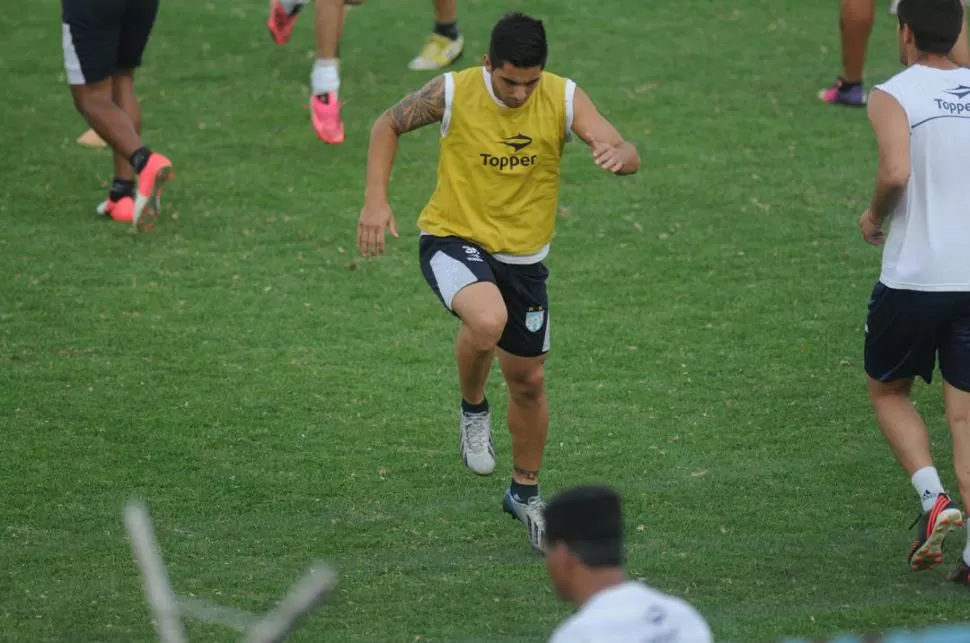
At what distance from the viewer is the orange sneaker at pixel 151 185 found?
859 cm

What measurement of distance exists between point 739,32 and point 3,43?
20.1 ft

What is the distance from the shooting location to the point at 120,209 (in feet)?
30.3

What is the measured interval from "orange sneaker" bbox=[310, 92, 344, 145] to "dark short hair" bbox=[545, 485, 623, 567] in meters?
7.07

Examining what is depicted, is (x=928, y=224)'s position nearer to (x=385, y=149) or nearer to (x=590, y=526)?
(x=385, y=149)

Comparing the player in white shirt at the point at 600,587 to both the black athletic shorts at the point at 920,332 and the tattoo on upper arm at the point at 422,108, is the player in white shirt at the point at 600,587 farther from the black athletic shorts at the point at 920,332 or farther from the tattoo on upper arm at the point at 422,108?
the tattoo on upper arm at the point at 422,108

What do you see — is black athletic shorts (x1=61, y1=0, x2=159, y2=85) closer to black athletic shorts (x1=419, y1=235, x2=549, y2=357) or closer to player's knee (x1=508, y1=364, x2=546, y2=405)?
black athletic shorts (x1=419, y1=235, x2=549, y2=357)

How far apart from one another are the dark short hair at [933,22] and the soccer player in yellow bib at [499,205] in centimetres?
110

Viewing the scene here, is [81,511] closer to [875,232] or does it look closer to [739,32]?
[875,232]

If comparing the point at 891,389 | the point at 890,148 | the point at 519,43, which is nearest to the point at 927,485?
the point at 891,389

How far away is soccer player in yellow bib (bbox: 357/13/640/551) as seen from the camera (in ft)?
18.1

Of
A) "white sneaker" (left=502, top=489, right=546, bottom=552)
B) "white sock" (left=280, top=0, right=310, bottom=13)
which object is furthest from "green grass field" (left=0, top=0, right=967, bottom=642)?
"white sock" (left=280, top=0, right=310, bottom=13)

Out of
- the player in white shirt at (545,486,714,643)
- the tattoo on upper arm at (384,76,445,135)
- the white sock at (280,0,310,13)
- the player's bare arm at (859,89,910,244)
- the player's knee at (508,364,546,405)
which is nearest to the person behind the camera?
the player in white shirt at (545,486,714,643)

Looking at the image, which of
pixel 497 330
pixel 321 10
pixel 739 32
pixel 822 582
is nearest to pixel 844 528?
pixel 822 582

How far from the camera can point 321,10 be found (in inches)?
393
